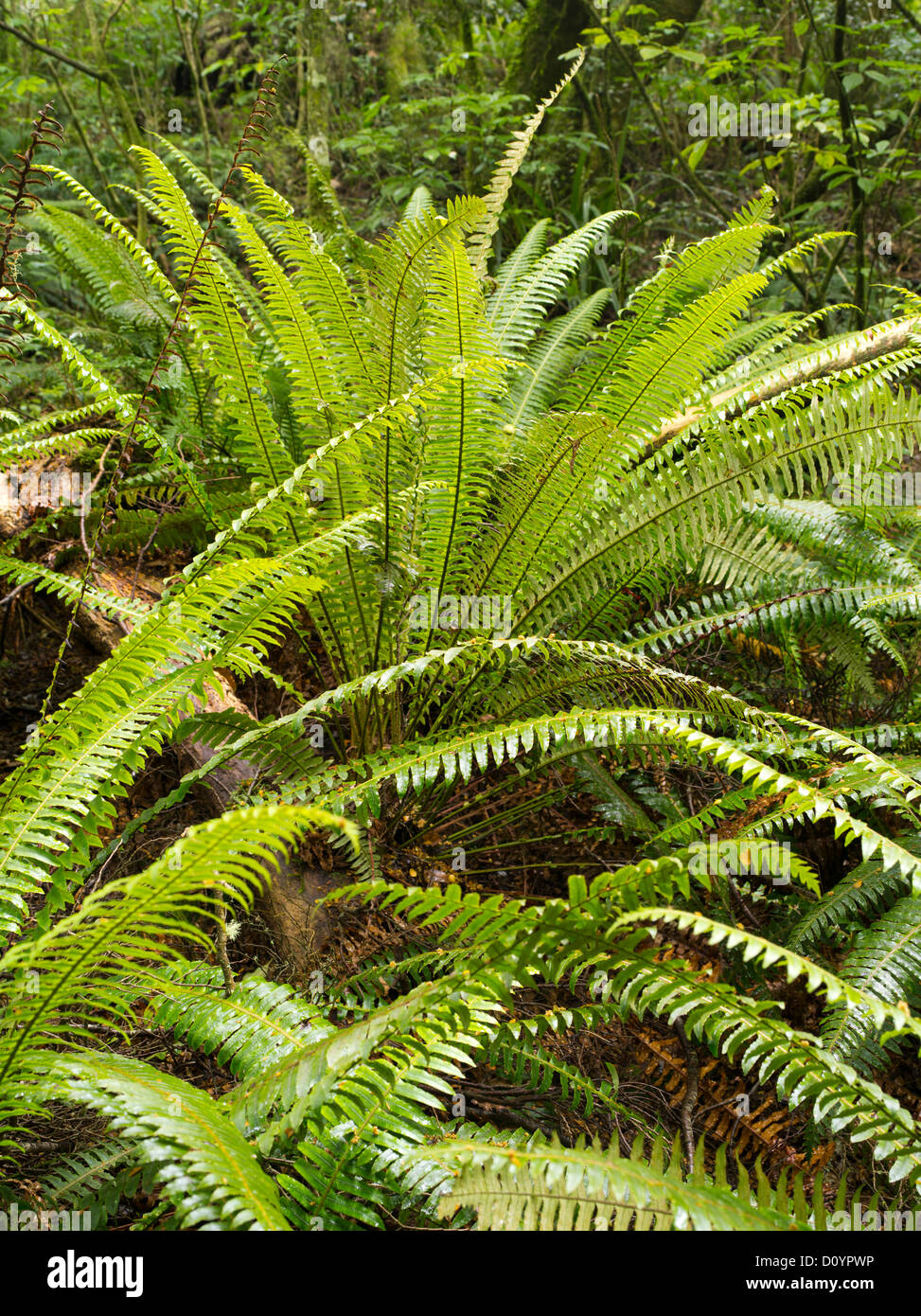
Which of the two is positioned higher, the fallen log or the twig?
the fallen log

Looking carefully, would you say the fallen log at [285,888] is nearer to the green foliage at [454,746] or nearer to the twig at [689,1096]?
the green foliage at [454,746]

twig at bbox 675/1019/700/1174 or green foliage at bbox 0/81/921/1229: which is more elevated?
green foliage at bbox 0/81/921/1229

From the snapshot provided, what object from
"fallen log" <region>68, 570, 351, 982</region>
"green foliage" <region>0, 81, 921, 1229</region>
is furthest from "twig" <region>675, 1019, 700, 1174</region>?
"fallen log" <region>68, 570, 351, 982</region>

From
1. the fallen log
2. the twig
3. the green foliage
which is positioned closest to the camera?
the green foliage

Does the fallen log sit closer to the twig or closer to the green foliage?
the green foliage

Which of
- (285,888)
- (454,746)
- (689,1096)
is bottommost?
(689,1096)

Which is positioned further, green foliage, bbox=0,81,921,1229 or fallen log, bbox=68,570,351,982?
fallen log, bbox=68,570,351,982

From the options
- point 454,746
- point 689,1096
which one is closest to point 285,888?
point 454,746

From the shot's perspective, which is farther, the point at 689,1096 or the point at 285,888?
the point at 285,888

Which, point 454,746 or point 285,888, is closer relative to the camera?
point 454,746

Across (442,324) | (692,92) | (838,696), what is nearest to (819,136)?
(692,92)

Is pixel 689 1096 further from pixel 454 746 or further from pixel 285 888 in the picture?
pixel 285 888

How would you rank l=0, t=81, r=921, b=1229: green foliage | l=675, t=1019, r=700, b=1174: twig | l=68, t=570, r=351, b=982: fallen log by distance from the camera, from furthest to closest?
l=68, t=570, r=351, b=982: fallen log < l=675, t=1019, r=700, b=1174: twig < l=0, t=81, r=921, b=1229: green foliage

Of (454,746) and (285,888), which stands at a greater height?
(454,746)
